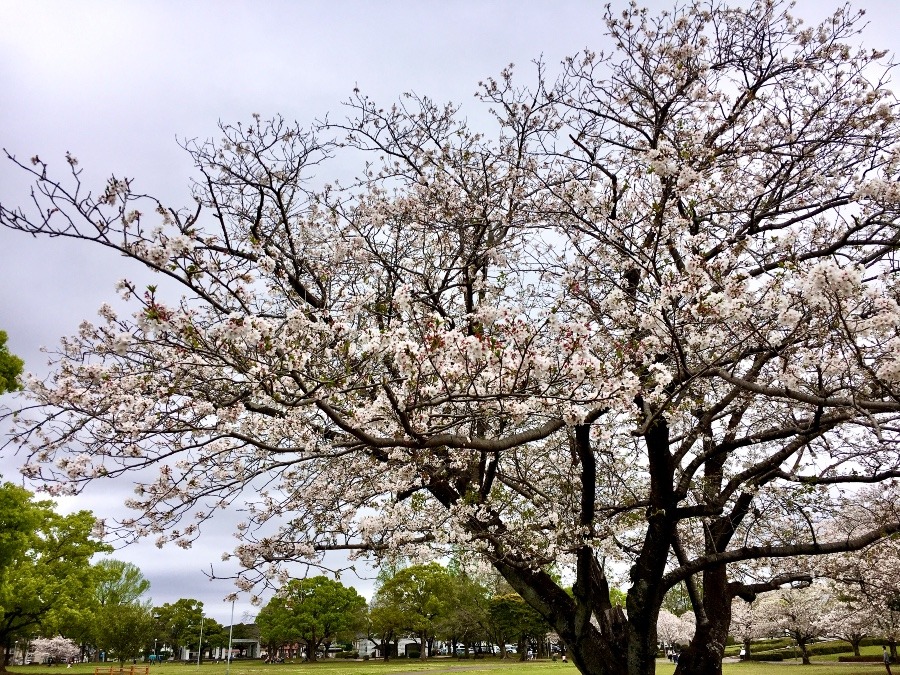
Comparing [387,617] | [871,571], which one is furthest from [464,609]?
[871,571]

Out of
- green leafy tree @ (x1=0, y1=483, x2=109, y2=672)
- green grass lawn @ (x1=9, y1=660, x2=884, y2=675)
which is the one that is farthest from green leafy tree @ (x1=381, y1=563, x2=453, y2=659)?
green leafy tree @ (x1=0, y1=483, x2=109, y2=672)

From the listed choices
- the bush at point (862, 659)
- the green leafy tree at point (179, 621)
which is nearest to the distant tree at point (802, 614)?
the bush at point (862, 659)

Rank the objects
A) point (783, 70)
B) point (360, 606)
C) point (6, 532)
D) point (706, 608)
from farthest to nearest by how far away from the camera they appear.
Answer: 1. point (360, 606)
2. point (6, 532)
3. point (706, 608)
4. point (783, 70)

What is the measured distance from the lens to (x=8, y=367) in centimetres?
1476

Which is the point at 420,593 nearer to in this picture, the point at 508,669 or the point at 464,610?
the point at 464,610

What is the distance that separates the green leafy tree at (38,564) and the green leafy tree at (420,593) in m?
23.0

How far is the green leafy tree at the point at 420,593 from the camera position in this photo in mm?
41656

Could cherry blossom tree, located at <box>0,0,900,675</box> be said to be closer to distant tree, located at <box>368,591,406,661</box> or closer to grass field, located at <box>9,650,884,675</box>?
grass field, located at <box>9,650,884,675</box>

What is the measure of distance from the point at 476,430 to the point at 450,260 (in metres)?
2.27

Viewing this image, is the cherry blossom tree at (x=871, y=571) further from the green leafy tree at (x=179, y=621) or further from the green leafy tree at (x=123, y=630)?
the green leafy tree at (x=179, y=621)

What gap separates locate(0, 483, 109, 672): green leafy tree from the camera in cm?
1678

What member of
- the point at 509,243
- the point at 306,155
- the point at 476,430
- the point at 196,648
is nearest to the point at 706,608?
the point at 476,430

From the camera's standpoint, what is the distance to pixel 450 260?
7.31 meters

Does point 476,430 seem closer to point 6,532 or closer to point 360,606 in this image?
point 6,532
